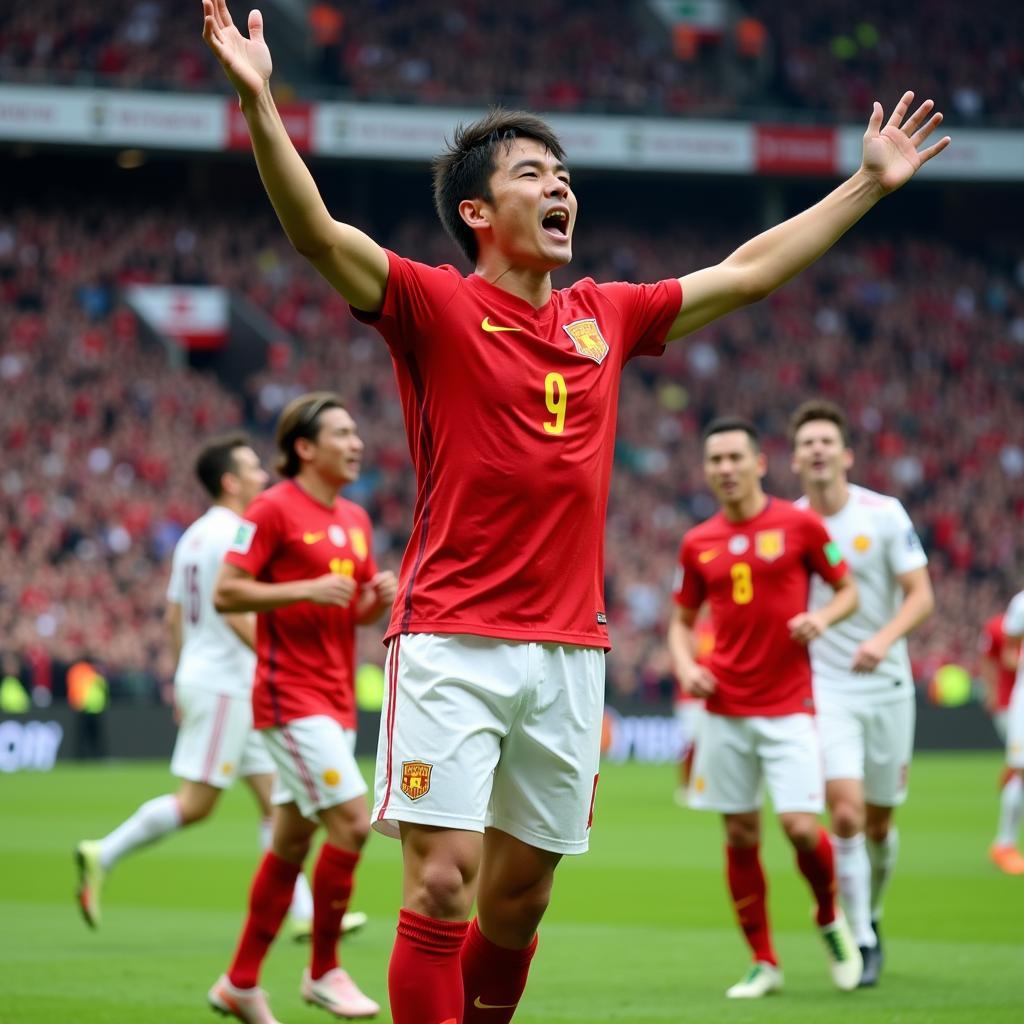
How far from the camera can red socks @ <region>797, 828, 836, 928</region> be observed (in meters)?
8.05

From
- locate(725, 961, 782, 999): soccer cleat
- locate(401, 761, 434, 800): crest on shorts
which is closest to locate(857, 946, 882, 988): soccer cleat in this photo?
locate(725, 961, 782, 999): soccer cleat

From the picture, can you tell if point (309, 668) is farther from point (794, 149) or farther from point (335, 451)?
point (794, 149)

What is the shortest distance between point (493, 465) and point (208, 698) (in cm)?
581

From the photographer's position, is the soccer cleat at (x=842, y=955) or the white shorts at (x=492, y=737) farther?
the soccer cleat at (x=842, y=955)

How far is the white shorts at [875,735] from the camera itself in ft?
28.9

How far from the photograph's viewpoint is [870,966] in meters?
8.23

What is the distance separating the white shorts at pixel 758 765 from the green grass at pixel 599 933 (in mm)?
830

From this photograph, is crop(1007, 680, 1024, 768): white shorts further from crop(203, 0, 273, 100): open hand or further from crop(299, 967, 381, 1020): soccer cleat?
crop(203, 0, 273, 100): open hand

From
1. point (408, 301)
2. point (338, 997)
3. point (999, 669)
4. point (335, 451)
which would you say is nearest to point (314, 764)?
point (338, 997)

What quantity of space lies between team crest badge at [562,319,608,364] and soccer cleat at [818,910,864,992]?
411cm

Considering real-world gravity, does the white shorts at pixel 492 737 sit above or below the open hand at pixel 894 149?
below

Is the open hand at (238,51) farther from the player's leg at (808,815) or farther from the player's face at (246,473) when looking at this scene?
the player's face at (246,473)

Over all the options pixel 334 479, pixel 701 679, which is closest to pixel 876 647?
pixel 701 679

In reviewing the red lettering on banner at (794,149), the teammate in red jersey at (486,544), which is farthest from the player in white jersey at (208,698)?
the red lettering on banner at (794,149)
